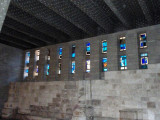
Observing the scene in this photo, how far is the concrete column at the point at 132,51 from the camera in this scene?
14.7 m

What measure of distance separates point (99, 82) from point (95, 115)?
10.0 ft

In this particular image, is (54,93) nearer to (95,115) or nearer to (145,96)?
(95,115)

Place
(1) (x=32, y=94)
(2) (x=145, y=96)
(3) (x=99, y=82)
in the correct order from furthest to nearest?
(1) (x=32, y=94) < (3) (x=99, y=82) < (2) (x=145, y=96)

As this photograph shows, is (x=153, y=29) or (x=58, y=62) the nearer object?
(x=153, y=29)

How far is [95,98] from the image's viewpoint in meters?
15.5

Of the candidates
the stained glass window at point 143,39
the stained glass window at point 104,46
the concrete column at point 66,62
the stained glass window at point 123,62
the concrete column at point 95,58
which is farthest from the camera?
the concrete column at point 66,62

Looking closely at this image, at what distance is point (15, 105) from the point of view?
65.9 ft

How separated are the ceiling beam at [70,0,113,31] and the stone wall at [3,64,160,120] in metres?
5.08

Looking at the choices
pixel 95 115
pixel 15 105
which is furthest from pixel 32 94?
pixel 95 115

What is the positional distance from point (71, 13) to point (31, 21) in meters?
4.42

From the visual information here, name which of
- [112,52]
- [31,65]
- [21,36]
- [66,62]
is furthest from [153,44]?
[21,36]

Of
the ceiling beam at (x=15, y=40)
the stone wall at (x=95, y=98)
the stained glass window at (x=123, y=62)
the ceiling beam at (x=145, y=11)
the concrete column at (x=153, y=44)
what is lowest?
the stone wall at (x=95, y=98)

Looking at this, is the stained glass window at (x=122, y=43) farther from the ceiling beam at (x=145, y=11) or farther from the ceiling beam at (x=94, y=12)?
the ceiling beam at (x=145, y=11)

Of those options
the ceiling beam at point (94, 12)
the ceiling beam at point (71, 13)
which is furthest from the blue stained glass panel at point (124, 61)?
the ceiling beam at point (71, 13)
